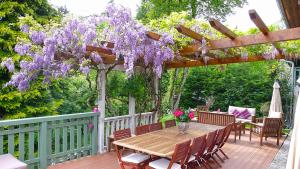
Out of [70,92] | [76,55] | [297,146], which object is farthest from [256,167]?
[70,92]

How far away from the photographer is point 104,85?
6039mm

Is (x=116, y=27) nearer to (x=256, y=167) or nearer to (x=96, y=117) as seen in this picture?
(x=96, y=117)

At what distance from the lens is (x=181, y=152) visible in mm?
3617

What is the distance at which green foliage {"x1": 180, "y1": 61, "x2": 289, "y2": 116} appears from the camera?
10.7 metres

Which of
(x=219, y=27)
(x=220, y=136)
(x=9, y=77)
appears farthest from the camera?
(x=9, y=77)

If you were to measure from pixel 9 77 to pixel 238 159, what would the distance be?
6113 mm

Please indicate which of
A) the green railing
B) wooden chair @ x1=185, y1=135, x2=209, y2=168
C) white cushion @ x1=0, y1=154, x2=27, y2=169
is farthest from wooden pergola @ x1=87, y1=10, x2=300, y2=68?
white cushion @ x1=0, y1=154, x2=27, y2=169

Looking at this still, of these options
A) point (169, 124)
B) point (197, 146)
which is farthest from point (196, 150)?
point (169, 124)

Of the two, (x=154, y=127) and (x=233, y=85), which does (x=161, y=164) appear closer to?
(x=154, y=127)

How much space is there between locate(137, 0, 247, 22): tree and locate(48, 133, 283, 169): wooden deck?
8.04 meters

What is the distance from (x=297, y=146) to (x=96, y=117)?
14.8 feet

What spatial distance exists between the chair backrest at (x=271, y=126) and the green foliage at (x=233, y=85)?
348cm

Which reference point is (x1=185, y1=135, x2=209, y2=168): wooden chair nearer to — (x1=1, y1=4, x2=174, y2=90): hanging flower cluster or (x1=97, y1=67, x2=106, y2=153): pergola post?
(x1=1, y1=4, x2=174, y2=90): hanging flower cluster

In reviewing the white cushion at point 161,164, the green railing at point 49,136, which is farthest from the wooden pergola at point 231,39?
the white cushion at point 161,164
